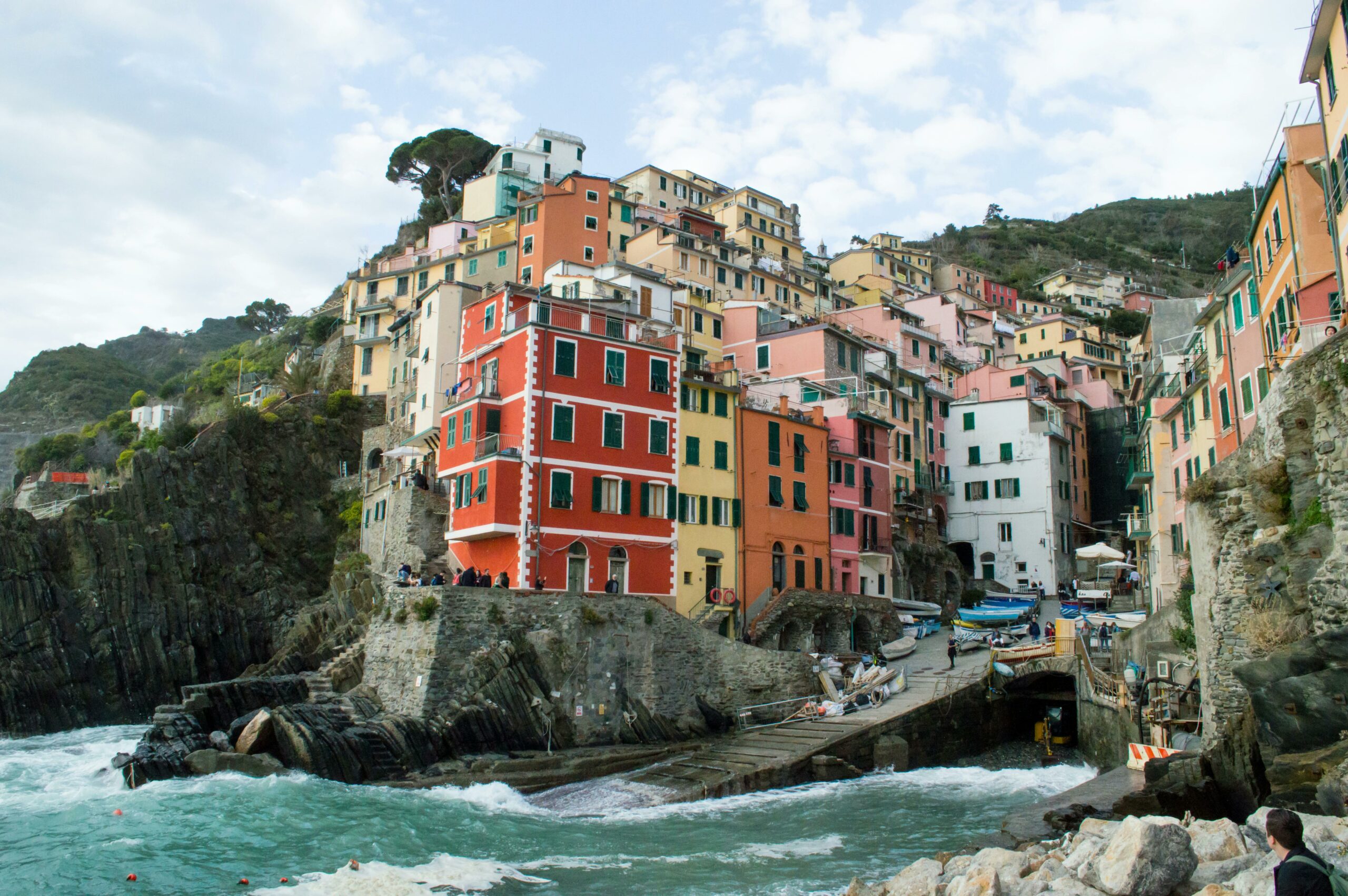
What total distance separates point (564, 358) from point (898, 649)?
61.5 ft

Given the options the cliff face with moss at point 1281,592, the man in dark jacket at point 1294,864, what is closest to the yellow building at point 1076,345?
the cliff face with moss at point 1281,592

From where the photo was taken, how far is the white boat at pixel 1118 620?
41219mm

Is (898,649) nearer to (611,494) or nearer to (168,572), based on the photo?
(611,494)

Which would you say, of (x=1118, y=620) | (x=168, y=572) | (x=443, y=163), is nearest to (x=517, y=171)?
(x=443, y=163)

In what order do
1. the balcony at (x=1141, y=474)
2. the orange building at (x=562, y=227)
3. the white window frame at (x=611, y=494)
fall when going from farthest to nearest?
the orange building at (x=562, y=227) < the balcony at (x=1141, y=474) < the white window frame at (x=611, y=494)

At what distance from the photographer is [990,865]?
14453mm

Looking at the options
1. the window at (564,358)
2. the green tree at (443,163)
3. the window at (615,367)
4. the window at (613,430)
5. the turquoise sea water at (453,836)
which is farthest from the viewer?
the green tree at (443,163)

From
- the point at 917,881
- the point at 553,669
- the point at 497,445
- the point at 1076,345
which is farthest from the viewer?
the point at 1076,345

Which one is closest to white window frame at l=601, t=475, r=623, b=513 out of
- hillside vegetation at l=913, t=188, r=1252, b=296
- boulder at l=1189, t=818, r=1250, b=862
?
boulder at l=1189, t=818, r=1250, b=862

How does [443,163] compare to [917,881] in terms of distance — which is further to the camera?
[443,163]

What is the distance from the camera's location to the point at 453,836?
902 inches

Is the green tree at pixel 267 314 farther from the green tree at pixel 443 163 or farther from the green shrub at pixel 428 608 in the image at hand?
the green shrub at pixel 428 608

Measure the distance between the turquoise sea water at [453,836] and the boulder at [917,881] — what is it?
3685mm

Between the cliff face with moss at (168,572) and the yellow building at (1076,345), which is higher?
the yellow building at (1076,345)
